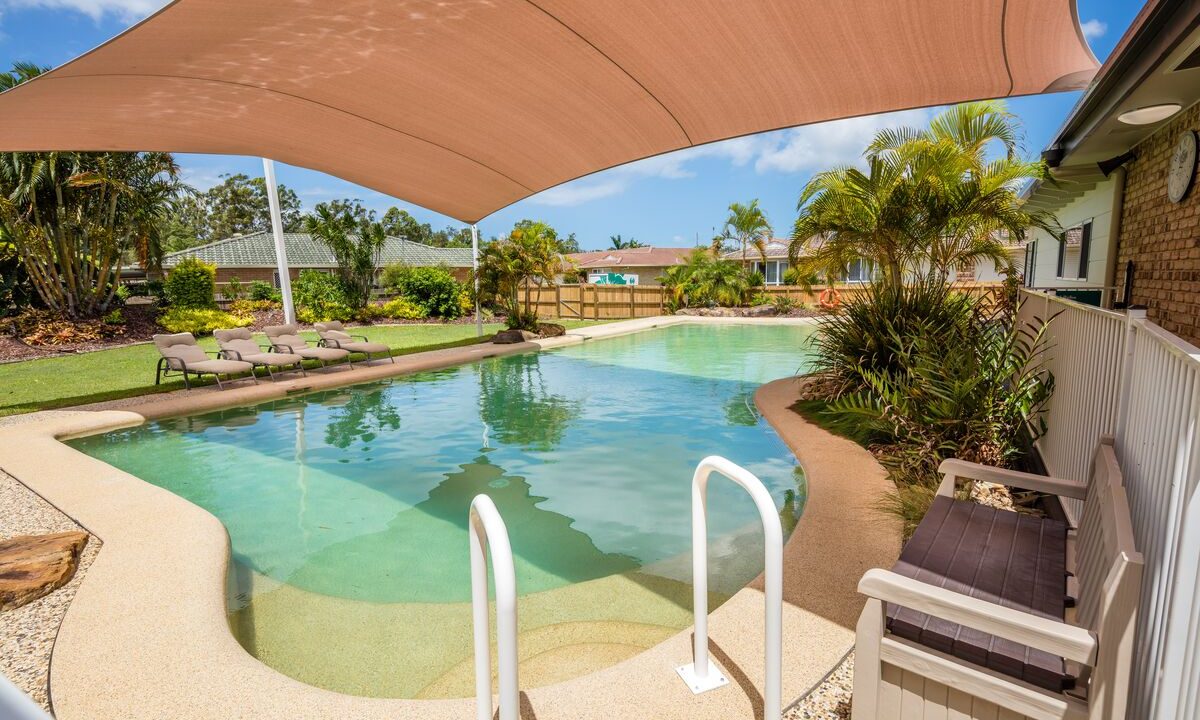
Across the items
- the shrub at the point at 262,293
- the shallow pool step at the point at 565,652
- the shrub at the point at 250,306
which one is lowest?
the shallow pool step at the point at 565,652

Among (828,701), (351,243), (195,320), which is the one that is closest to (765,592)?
(828,701)

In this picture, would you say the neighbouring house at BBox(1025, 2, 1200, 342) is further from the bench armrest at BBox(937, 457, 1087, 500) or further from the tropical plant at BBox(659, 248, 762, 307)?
the tropical plant at BBox(659, 248, 762, 307)

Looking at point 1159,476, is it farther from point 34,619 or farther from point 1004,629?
point 34,619

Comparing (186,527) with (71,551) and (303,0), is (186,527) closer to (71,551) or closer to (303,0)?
(71,551)

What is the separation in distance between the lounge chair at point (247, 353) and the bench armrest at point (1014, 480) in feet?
34.8

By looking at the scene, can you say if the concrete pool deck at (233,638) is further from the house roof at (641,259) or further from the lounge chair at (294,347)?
the house roof at (641,259)

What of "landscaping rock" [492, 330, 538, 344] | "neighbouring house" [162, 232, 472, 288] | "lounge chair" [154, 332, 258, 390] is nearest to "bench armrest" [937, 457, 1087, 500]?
"lounge chair" [154, 332, 258, 390]

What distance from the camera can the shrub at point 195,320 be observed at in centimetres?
1881

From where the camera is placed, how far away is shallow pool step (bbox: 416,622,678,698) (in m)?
3.16

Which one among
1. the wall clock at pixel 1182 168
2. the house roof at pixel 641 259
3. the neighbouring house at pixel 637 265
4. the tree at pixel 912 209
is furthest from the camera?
the house roof at pixel 641 259

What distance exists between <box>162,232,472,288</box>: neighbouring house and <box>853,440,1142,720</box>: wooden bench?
3126cm

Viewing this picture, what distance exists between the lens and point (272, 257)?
116 ft

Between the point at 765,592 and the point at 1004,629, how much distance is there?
0.78 metres

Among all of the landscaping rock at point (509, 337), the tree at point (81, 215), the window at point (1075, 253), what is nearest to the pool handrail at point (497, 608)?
the window at point (1075, 253)
